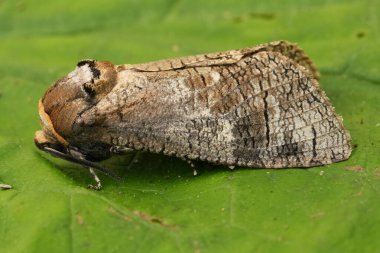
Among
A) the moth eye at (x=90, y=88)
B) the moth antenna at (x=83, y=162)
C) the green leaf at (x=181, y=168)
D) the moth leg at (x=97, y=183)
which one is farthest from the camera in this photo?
the moth antenna at (x=83, y=162)

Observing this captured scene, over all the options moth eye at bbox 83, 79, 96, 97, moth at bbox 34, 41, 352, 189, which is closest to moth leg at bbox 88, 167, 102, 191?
moth at bbox 34, 41, 352, 189

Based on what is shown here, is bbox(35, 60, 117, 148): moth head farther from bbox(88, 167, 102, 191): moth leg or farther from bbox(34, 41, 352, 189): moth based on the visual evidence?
bbox(88, 167, 102, 191): moth leg

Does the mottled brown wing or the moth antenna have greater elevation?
the mottled brown wing

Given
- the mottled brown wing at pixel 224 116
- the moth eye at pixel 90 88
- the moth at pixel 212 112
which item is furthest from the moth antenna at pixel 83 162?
the moth eye at pixel 90 88

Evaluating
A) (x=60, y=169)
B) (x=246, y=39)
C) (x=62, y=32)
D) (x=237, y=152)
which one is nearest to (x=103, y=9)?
(x=62, y=32)

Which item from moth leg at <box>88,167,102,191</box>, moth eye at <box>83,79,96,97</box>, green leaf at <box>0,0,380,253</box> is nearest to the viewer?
green leaf at <box>0,0,380,253</box>

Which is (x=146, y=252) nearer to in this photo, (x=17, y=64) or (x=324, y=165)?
(x=324, y=165)

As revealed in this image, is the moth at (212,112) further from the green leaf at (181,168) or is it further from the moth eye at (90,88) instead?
the green leaf at (181,168)
